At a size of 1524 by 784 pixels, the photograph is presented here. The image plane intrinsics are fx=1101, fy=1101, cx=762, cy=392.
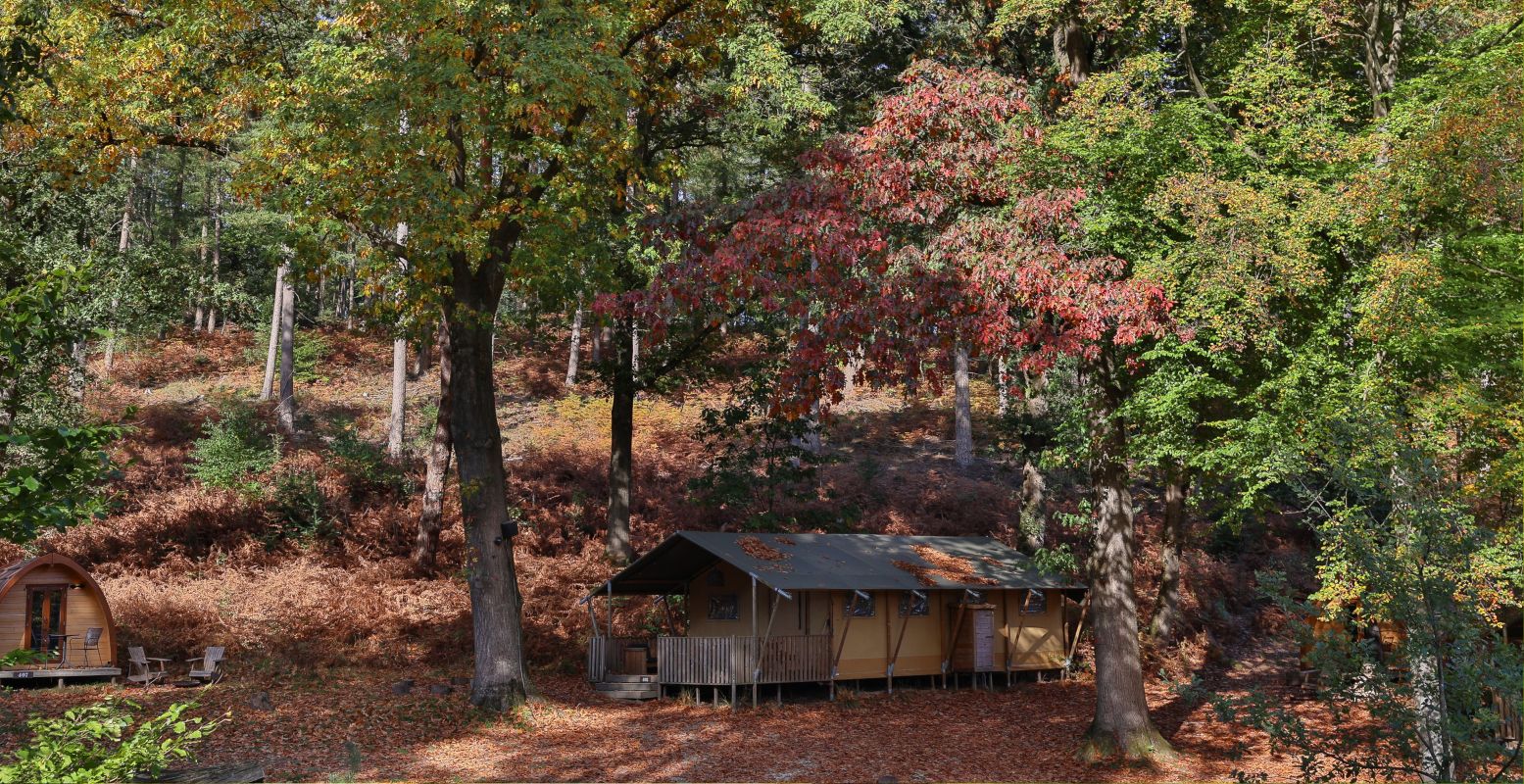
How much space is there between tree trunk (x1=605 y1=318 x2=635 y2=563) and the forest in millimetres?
95

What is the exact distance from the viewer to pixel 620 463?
2919 centimetres

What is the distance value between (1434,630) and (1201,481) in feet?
36.4

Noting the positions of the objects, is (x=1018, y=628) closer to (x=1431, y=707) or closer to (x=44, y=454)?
(x=1431, y=707)

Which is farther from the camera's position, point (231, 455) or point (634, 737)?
point (231, 455)

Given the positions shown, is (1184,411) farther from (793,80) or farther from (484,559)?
(484,559)

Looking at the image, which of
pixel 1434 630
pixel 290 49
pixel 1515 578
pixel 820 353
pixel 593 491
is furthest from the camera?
pixel 593 491

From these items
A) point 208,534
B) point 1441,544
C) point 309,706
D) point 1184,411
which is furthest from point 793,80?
point 208,534

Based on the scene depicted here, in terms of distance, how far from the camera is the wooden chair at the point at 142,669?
20719 millimetres

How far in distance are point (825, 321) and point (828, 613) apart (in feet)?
41.3

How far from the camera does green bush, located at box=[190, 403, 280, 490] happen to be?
94.6 ft

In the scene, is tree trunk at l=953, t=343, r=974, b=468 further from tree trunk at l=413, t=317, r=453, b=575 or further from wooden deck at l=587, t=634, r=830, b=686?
tree trunk at l=413, t=317, r=453, b=575

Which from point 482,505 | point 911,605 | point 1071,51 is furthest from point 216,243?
point 1071,51

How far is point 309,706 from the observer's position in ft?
63.1

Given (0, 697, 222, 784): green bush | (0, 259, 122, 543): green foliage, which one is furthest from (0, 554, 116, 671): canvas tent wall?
(0, 697, 222, 784): green bush
